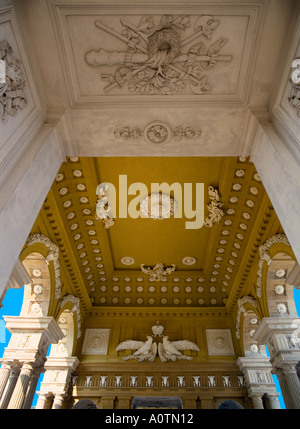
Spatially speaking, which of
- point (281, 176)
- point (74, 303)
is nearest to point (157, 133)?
point (281, 176)

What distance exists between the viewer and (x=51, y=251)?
26.7ft

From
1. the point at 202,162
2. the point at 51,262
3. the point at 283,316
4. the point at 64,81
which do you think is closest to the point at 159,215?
the point at 202,162

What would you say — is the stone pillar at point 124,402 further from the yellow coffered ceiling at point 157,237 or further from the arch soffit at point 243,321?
the arch soffit at point 243,321

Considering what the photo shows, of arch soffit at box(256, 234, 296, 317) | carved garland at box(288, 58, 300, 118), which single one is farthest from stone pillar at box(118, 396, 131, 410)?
carved garland at box(288, 58, 300, 118)

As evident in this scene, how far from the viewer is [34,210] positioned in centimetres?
389

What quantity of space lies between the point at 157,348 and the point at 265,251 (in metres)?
5.32

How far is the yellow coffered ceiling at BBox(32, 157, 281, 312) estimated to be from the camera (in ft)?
25.5

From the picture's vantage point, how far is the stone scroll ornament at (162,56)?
401 centimetres

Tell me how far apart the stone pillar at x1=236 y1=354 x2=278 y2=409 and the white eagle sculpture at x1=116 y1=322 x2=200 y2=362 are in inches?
65.0

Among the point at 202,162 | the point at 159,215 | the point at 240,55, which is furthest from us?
the point at 159,215

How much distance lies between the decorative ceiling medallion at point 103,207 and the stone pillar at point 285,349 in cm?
506
